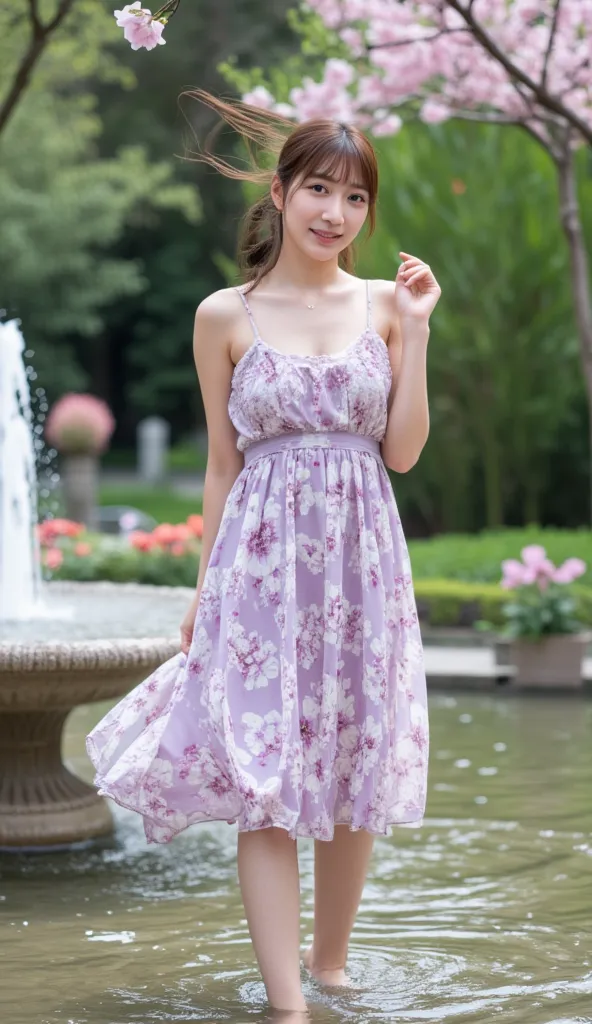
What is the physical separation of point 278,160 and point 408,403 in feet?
2.03

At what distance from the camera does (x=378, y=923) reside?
4.44 m

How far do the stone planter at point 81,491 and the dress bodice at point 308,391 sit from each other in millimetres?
16253

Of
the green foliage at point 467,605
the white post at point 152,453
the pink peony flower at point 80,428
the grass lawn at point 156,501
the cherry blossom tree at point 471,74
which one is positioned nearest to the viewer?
the cherry blossom tree at point 471,74

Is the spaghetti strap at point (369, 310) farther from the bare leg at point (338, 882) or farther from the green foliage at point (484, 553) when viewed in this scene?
the green foliage at point (484, 553)

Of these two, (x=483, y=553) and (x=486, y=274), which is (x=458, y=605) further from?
(x=486, y=274)

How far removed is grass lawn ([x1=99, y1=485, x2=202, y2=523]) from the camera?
27133mm

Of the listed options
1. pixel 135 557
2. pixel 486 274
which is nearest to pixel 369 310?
pixel 135 557

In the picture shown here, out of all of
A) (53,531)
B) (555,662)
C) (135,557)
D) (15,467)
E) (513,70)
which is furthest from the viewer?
(53,531)

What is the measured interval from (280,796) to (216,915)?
4.50 ft

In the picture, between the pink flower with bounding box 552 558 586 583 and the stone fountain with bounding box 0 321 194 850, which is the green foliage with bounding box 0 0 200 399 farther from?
the stone fountain with bounding box 0 321 194 850

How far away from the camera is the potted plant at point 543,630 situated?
28.8ft

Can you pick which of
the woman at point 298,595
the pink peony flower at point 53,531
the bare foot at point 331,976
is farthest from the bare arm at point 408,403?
the pink peony flower at point 53,531

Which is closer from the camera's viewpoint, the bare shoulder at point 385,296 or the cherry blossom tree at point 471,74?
the bare shoulder at point 385,296

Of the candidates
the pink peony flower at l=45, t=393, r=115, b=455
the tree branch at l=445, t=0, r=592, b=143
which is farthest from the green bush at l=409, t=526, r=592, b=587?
the pink peony flower at l=45, t=393, r=115, b=455
